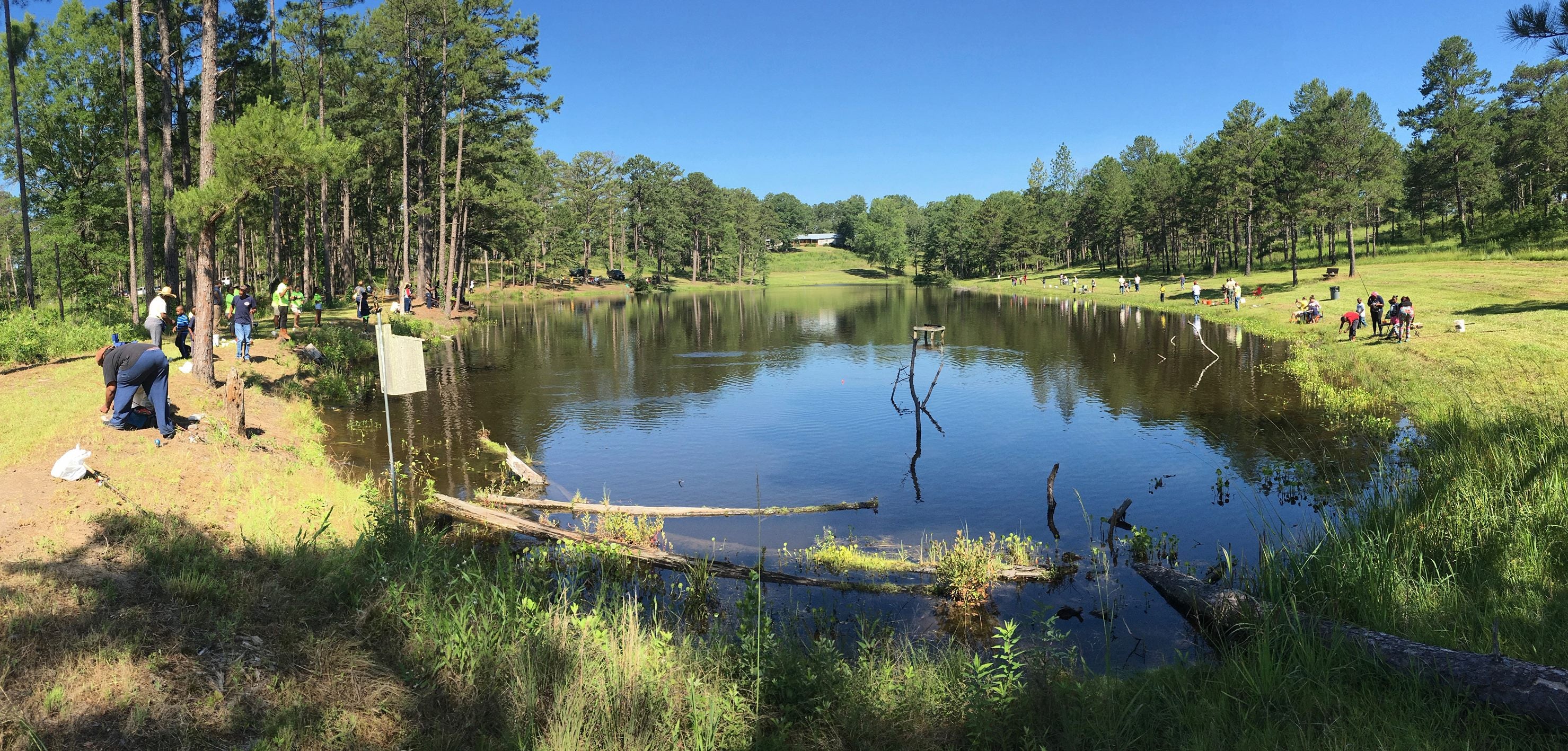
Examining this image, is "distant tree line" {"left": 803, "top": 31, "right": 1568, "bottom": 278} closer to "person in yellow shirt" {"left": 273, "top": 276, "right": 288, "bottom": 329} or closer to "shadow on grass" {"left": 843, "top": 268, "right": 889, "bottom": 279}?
"shadow on grass" {"left": 843, "top": 268, "right": 889, "bottom": 279}

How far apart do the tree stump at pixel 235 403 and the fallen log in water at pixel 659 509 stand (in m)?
4.68

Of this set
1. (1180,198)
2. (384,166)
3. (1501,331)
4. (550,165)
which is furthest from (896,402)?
(550,165)

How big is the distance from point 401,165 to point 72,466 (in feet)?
156

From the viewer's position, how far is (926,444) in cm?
1952

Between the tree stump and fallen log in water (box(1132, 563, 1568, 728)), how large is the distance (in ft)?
48.9

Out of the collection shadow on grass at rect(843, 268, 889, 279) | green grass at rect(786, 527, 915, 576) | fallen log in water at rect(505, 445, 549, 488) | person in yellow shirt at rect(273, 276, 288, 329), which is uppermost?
shadow on grass at rect(843, 268, 889, 279)

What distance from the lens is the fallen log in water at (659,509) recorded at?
1256 centimetres

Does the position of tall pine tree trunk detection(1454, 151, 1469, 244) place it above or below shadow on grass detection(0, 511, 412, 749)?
above

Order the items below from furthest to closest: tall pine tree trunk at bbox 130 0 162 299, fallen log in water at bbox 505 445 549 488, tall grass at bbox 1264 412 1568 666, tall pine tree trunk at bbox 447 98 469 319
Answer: tall pine tree trunk at bbox 447 98 469 319 < tall pine tree trunk at bbox 130 0 162 299 < fallen log in water at bbox 505 445 549 488 < tall grass at bbox 1264 412 1568 666

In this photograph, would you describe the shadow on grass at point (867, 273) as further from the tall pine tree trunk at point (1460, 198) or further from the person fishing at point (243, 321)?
the person fishing at point (243, 321)

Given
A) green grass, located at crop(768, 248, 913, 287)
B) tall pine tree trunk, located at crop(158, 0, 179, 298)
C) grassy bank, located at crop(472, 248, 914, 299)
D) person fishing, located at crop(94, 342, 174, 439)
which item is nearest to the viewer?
person fishing, located at crop(94, 342, 174, 439)

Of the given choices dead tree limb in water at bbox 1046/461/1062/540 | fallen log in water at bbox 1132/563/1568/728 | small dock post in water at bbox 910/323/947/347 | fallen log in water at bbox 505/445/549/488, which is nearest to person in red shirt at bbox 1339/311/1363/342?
small dock post in water at bbox 910/323/947/347

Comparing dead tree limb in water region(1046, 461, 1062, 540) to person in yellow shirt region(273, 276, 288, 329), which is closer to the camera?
dead tree limb in water region(1046, 461, 1062, 540)

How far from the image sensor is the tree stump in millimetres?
13640
